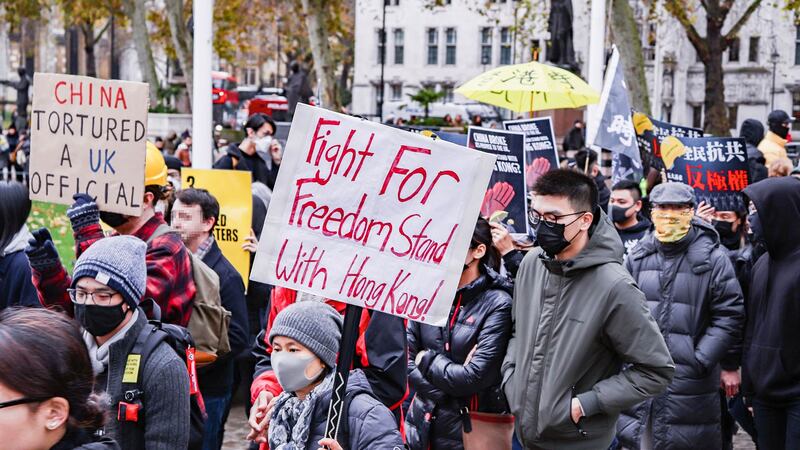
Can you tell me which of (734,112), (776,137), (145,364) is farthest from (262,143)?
(734,112)

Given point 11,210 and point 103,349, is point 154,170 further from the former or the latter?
point 103,349

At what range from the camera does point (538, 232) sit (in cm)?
487

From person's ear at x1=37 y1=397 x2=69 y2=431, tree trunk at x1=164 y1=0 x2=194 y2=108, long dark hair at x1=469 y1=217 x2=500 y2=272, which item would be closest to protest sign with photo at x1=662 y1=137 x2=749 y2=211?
long dark hair at x1=469 y1=217 x2=500 y2=272

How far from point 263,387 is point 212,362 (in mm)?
1235

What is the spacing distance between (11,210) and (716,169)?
4797mm

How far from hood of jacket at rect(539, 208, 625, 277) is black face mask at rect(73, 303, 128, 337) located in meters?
1.73

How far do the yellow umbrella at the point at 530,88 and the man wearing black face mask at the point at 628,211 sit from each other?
5.89 feet

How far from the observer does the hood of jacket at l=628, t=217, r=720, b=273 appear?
21.1ft

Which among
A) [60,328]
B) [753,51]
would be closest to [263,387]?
[60,328]

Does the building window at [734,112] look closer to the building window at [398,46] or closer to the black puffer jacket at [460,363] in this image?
the building window at [398,46]

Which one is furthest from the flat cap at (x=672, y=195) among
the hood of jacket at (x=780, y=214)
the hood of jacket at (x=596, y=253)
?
the hood of jacket at (x=596, y=253)

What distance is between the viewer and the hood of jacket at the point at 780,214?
623 cm

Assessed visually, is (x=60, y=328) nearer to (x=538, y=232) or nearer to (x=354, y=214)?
(x=354, y=214)

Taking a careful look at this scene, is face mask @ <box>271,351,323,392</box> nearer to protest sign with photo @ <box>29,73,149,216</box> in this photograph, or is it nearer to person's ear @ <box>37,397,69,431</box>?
person's ear @ <box>37,397,69,431</box>
